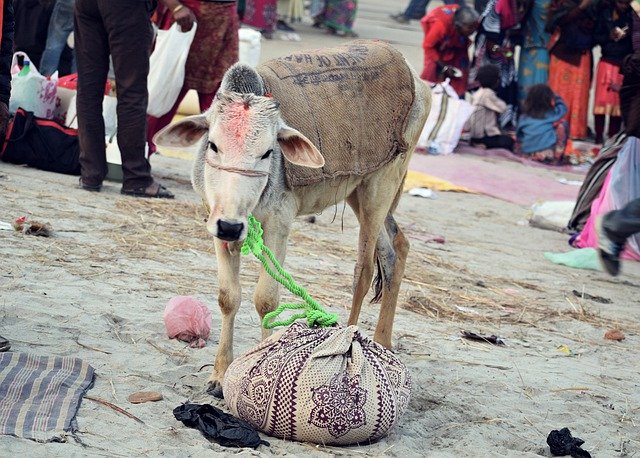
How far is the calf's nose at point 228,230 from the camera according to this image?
147 inches

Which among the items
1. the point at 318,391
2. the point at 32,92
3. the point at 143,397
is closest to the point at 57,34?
the point at 32,92

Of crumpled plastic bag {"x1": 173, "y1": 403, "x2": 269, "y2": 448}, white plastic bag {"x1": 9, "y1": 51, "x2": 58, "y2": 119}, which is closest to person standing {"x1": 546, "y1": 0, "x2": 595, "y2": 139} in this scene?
white plastic bag {"x1": 9, "y1": 51, "x2": 58, "y2": 119}

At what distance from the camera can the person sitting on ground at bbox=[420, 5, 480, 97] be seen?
1245 cm

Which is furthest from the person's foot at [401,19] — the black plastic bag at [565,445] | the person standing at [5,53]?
the black plastic bag at [565,445]

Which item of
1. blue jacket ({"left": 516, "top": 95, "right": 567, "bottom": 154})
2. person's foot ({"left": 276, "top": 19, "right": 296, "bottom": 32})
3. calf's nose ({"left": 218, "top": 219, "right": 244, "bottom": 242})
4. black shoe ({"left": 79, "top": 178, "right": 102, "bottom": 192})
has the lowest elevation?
person's foot ({"left": 276, "top": 19, "right": 296, "bottom": 32})

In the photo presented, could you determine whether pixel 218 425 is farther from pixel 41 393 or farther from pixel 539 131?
pixel 539 131

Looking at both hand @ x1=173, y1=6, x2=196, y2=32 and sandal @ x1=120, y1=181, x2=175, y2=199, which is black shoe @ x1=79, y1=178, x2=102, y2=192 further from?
hand @ x1=173, y1=6, x2=196, y2=32

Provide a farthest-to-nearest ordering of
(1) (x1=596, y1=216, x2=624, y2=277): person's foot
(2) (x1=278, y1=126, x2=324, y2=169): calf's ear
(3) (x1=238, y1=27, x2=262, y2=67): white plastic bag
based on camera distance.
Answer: (3) (x1=238, y1=27, x2=262, y2=67): white plastic bag → (1) (x1=596, y1=216, x2=624, y2=277): person's foot → (2) (x1=278, y1=126, x2=324, y2=169): calf's ear

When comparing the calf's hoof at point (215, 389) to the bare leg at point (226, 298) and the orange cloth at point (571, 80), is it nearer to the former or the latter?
the bare leg at point (226, 298)

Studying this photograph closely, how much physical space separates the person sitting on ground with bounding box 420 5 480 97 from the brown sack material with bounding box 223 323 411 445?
9.06 meters

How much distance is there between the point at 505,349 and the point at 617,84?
832 centimetres

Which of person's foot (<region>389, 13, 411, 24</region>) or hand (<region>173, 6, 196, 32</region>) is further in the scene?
person's foot (<region>389, 13, 411, 24</region>)

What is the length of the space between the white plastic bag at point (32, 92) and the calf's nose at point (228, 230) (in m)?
4.96

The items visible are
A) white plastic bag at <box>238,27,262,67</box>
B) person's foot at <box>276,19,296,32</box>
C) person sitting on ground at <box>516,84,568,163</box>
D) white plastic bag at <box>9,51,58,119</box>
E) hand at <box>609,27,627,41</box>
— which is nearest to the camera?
white plastic bag at <box>9,51,58,119</box>
